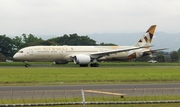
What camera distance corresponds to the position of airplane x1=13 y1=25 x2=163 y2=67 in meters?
61.5

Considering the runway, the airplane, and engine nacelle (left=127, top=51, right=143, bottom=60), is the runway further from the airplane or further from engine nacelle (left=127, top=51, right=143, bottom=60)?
engine nacelle (left=127, top=51, right=143, bottom=60)

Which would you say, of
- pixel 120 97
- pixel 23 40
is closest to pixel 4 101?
pixel 120 97

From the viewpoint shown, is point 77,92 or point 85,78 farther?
point 85,78

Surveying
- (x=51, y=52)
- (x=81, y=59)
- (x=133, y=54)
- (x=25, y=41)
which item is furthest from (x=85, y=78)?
(x=25, y=41)

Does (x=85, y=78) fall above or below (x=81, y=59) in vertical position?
below

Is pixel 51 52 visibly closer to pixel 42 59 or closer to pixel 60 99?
pixel 42 59

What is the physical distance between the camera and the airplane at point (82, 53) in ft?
202

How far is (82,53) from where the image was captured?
65.1 m

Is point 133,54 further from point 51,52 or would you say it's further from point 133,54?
point 51,52

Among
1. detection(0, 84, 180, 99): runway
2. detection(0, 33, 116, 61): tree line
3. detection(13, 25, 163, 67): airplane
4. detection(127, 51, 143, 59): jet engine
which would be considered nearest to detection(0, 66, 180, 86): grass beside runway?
detection(0, 84, 180, 99): runway

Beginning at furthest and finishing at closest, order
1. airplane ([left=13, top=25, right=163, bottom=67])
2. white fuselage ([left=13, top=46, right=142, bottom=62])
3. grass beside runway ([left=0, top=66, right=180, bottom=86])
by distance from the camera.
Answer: airplane ([left=13, top=25, right=163, bottom=67]) → white fuselage ([left=13, top=46, right=142, bottom=62]) → grass beside runway ([left=0, top=66, right=180, bottom=86])

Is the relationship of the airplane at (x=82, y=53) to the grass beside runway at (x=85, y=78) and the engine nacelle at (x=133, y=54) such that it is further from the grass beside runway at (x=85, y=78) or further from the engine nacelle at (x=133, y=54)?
the grass beside runway at (x=85, y=78)

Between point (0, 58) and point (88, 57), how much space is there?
52914 mm

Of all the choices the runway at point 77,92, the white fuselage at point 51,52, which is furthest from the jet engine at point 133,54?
the runway at point 77,92
